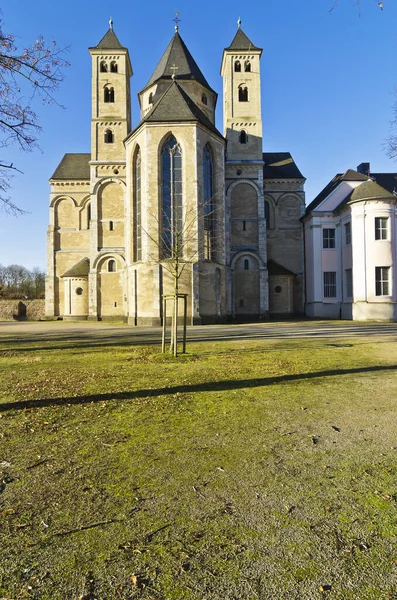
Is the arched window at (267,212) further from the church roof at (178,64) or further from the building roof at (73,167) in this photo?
the building roof at (73,167)

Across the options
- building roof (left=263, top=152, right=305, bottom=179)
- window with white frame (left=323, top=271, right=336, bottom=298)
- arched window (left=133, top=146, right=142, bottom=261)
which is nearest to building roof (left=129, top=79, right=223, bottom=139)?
arched window (left=133, top=146, right=142, bottom=261)

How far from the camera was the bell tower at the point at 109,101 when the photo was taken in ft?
109

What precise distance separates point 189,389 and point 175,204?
21.0 meters

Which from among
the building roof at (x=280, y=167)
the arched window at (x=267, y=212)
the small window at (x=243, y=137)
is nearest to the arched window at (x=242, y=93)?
the small window at (x=243, y=137)

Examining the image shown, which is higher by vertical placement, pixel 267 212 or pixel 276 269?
pixel 267 212

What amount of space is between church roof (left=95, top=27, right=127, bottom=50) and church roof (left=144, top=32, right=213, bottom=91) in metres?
3.57

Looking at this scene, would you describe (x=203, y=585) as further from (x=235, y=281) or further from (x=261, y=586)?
(x=235, y=281)

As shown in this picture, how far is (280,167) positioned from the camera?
38.8 m

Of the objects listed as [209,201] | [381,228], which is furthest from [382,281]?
[209,201]

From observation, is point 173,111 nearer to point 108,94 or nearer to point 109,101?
point 109,101

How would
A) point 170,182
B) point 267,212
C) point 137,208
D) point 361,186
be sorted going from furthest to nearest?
point 267,212 → point 361,186 → point 137,208 → point 170,182

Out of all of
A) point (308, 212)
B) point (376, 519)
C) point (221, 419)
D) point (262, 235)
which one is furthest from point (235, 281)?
point (376, 519)

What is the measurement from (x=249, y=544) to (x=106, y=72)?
3887 cm

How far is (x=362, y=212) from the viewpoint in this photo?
2939 cm
